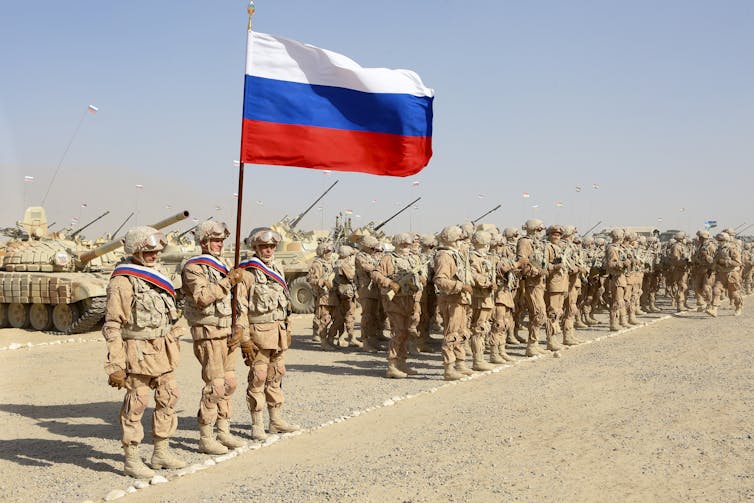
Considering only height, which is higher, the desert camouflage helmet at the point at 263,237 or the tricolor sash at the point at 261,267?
the desert camouflage helmet at the point at 263,237

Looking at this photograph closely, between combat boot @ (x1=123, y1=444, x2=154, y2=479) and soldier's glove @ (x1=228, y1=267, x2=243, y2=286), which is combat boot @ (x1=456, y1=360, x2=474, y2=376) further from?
combat boot @ (x1=123, y1=444, x2=154, y2=479)

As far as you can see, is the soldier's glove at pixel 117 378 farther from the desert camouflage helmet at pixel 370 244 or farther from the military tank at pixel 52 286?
the military tank at pixel 52 286

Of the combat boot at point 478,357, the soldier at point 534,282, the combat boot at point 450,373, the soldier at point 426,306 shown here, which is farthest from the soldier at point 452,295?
the soldier at point 426,306

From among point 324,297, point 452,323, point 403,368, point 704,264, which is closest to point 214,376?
point 452,323

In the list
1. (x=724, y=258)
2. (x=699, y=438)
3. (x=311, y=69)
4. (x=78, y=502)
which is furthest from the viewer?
(x=724, y=258)

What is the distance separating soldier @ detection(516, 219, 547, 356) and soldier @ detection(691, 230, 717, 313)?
24.6 ft

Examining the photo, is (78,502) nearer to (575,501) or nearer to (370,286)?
(575,501)

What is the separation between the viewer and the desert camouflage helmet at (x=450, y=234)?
9.77 metres

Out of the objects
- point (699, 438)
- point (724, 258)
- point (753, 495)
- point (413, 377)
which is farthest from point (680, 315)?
point (753, 495)

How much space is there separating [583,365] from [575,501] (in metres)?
5.83

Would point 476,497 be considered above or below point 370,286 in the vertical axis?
below

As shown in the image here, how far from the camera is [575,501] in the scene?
Answer: 16.1 ft

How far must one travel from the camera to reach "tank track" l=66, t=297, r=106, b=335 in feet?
54.2

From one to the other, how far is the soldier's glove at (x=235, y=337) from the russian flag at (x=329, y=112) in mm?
1508
